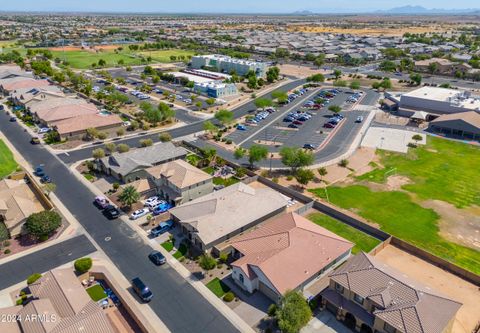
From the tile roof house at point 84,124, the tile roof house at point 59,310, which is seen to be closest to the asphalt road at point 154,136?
the tile roof house at point 84,124

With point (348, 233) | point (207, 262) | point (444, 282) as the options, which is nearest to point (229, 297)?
point (207, 262)

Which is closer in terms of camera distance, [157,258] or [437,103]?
[157,258]

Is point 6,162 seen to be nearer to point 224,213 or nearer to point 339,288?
point 224,213

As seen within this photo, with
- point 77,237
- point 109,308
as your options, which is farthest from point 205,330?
point 77,237

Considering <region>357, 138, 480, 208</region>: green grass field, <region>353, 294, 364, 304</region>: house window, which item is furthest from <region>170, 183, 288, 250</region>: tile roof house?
<region>357, 138, 480, 208</region>: green grass field

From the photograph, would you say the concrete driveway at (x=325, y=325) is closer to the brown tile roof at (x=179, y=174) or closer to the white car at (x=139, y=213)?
the brown tile roof at (x=179, y=174)

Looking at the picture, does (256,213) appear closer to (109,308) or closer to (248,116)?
(109,308)

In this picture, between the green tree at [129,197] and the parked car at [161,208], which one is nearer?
the green tree at [129,197]
